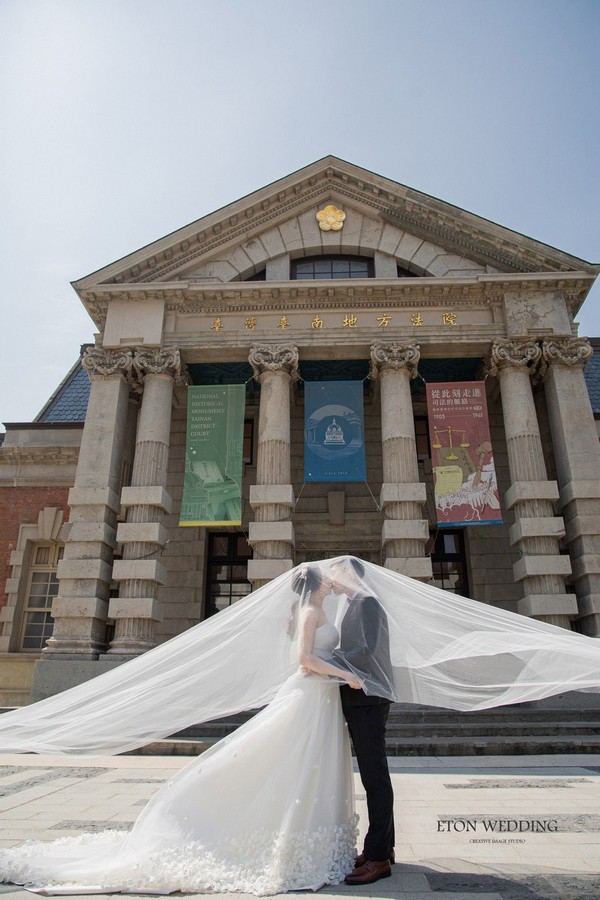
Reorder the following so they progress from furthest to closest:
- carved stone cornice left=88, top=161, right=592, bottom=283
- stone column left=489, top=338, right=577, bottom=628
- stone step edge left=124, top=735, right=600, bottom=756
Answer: carved stone cornice left=88, top=161, right=592, bottom=283
stone column left=489, top=338, right=577, bottom=628
stone step edge left=124, top=735, right=600, bottom=756

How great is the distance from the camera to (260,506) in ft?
50.1

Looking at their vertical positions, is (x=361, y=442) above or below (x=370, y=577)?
above

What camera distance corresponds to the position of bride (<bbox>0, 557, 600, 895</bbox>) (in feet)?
12.5

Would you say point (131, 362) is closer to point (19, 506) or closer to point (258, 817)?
point (19, 506)

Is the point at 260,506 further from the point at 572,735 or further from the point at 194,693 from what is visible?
the point at 194,693

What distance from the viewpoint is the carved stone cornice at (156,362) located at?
16578 mm

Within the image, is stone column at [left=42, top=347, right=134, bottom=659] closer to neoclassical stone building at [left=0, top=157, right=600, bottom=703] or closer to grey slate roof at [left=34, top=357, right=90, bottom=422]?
neoclassical stone building at [left=0, top=157, right=600, bottom=703]

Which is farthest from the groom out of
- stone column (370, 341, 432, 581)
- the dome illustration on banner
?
the dome illustration on banner

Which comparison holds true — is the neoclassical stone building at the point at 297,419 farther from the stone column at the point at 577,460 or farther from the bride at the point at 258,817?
the bride at the point at 258,817

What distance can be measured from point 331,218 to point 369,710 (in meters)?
16.9

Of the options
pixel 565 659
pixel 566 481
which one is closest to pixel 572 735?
pixel 566 481

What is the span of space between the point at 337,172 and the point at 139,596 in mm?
13320

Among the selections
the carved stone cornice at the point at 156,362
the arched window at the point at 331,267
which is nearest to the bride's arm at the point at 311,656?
the carved stone cornice at the point at 156,362

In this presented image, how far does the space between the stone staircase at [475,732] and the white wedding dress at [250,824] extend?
245 inches
